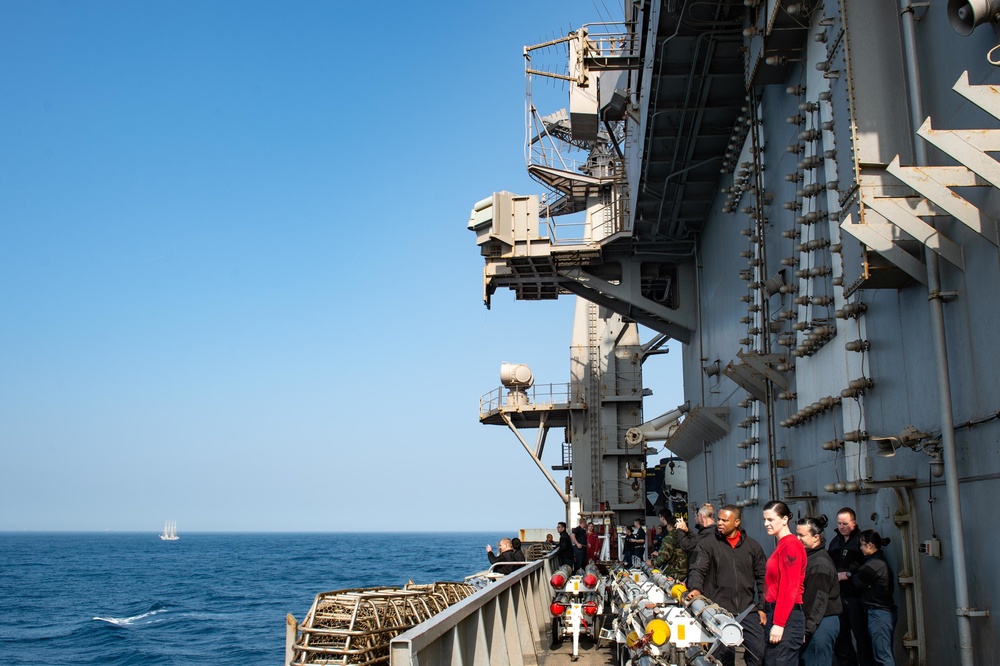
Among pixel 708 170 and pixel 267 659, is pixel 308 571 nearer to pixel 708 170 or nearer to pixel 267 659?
pixel 267 659

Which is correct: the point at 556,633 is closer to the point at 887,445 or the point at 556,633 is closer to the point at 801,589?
the point at 887,445

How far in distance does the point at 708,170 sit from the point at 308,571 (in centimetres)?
6274

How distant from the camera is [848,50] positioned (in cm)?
790

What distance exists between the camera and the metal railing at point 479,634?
193 inches

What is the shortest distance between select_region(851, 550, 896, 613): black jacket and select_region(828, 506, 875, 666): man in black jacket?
→ 0.47ft

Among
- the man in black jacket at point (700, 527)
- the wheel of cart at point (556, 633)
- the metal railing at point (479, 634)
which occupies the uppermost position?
the man in black jacket at point (700, 527)

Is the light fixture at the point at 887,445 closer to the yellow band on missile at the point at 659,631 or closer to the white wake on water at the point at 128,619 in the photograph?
the yellow band on missile at the point at 659,631

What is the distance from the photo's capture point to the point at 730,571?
7.45m

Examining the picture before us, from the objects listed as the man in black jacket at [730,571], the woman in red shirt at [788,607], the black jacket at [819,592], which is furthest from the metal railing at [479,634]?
the black jacket at [819,592]

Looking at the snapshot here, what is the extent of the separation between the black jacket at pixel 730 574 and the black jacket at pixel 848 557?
2.27ft

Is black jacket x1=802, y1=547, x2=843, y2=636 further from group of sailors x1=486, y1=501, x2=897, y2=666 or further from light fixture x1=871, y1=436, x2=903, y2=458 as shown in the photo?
light fixture x1=871, y1=436, x2=903, y2=458

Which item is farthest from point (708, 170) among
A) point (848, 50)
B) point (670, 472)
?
point (670, 472)

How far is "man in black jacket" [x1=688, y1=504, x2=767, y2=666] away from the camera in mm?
7410

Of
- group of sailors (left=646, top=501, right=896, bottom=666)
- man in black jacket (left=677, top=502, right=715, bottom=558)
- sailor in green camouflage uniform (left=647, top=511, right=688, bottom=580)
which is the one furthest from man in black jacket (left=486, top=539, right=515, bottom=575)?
group of sailors (left=646, top=501, right=896, bottom=666)
